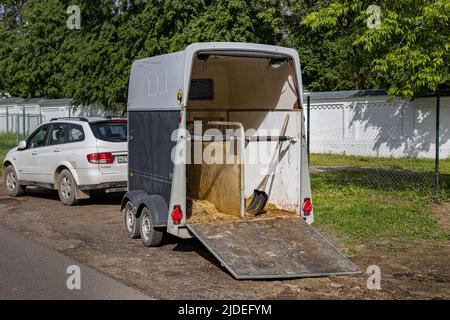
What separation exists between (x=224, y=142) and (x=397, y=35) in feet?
13.7

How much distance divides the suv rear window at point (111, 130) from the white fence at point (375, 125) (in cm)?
1309

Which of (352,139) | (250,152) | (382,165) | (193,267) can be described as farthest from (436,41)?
(352,139)

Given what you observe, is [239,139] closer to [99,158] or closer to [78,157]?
[99,158]

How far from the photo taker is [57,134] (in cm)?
1359

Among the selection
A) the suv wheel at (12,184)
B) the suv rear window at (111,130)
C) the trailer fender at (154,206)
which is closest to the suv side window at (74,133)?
the suv rear window at (111,130)

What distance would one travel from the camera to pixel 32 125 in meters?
33.8

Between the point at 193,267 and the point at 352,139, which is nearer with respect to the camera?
the point at 193,267

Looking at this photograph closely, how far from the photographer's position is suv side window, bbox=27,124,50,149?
1392 cm

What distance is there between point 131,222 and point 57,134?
4482mm

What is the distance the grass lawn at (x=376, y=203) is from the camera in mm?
10047

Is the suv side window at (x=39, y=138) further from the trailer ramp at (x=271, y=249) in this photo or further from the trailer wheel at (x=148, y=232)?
the trailer ramp at (x=271, y=249)

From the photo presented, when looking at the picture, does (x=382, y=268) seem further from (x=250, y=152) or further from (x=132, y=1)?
(x=132, y=1)

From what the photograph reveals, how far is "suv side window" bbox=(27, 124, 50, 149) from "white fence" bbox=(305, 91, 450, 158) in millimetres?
13414

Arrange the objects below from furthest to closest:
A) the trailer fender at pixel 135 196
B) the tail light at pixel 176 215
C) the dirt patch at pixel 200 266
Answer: the trailer fender at pixel 135 196 < the tail light at pixel 176 215 < the dirt patch at pixel 200 266
